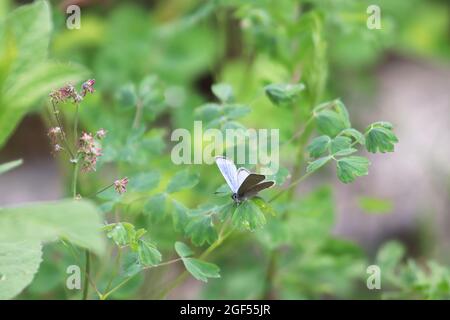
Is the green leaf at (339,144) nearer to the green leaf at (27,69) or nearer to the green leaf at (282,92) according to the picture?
the green leaf at (282,92)

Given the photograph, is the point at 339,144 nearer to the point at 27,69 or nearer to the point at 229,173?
the point at 229,173

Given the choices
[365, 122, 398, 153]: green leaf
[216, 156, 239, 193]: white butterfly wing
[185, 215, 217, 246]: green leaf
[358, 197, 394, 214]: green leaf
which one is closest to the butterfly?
[216, 156, 239, 193]: white butterfly wing

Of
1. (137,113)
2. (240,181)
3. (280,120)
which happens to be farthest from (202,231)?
(280,120)

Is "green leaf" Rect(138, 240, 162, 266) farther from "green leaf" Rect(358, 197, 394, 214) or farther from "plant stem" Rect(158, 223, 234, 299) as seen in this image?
"green leaf" Rect(358, 197, 394, 214)

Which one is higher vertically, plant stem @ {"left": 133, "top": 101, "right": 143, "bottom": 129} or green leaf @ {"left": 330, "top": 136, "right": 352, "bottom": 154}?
plant stem @ {"left": 133, "top": 101, "right": 143, "bottom": 129}

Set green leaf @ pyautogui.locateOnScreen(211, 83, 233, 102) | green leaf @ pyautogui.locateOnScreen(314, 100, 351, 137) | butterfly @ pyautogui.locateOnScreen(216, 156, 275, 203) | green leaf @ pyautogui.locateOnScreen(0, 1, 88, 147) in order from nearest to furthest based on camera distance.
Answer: green leaf @ pyautogui.locateOnScreen(0, 1, 88, 147) < butterfly @ pyautogui.locateOnScreen(216, 156, 275, 203) < green leaf @ pyautogui.locateOnScreen(314, 100, 351, 137) < green leaf @ pyautogui.locateOnScreen(211, 83, 233, 102)

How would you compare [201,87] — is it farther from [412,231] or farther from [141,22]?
[412,231]
